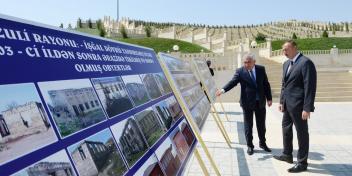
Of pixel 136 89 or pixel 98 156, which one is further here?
pixel 136 89

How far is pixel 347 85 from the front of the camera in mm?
20391

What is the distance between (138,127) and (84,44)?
768 millimetres

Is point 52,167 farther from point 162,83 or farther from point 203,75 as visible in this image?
point 203,75

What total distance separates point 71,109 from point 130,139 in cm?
71

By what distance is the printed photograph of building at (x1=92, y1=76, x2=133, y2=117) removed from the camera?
2.39 m

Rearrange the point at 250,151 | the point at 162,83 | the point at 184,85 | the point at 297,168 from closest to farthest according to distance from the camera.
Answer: the point at 162,83
the point at 184,85
the point at 297,168
the point at 250,151

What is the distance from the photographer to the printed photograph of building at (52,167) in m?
1.55

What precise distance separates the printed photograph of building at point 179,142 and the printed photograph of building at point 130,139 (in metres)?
0.91

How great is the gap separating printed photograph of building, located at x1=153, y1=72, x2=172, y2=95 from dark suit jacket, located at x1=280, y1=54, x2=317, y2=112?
2.34 m

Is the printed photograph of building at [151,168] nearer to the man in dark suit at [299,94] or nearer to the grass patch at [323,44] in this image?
the man in dark suit at [299,94]

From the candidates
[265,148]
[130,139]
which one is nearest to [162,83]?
[130,139]

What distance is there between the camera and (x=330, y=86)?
20.3m

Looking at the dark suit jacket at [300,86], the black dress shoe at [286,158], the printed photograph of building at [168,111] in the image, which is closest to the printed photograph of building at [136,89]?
the printed photograph of building at [168,111]

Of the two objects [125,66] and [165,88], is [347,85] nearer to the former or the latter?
[165,88]
